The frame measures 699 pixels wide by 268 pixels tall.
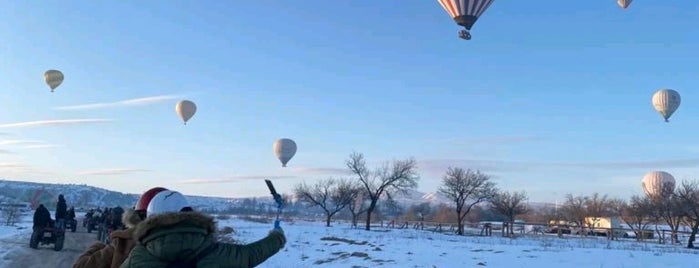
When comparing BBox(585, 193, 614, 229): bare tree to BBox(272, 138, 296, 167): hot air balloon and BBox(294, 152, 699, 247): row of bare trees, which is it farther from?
BBox(272, 138, 296, 167): hot air balloon

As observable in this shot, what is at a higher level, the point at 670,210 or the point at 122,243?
the point at 670,210

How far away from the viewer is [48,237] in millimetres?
21500

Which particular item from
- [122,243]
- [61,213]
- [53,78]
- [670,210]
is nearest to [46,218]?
[61,213]

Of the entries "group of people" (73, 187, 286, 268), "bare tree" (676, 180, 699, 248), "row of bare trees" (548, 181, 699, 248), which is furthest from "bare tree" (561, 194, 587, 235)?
"group of people" (73, 187, 286, 268)

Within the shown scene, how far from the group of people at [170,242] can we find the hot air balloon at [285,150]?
4826cm

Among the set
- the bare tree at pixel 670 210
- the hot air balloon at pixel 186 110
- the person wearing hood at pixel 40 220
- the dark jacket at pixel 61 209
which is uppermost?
the hot air balloon at pixel 186 110

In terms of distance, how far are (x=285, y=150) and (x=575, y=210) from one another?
51734 mm

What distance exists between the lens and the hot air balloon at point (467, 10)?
2816 cm

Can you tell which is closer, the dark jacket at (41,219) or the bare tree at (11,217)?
the dark jacket at (41,219)

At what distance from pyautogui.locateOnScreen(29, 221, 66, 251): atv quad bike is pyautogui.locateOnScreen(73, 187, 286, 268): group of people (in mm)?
19141

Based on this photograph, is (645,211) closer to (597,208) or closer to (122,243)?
→ (597,208)

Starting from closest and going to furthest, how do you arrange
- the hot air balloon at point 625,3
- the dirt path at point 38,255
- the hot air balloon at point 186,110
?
the dirt path at point 38,255, the hot air balloon at point 625,3, the hot air balloon at point 186,110

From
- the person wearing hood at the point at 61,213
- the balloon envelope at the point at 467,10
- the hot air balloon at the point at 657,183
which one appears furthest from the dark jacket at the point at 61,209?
the hot air balloon at the point at 657,183

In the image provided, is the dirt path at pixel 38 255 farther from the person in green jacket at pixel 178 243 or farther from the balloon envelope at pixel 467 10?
the balloon envelope at pixel 467 10
